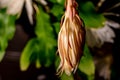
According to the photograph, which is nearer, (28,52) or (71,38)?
(71,38)

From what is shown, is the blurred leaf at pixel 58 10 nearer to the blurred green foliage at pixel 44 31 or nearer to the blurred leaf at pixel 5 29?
the blurred green foliage at pixel 44 31

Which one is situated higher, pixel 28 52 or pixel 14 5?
pixel 14 5

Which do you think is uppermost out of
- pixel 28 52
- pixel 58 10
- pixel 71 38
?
pixel 71 38

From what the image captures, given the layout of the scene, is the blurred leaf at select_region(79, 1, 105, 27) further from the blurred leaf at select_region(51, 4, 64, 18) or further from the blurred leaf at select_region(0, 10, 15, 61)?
the blurred leaf at select_region(0, 10, 15, 61)

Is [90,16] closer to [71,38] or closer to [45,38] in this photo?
[45,38]

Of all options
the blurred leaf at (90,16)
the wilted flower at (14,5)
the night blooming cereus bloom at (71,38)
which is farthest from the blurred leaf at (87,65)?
the night blooming cereus bloom at (71,38)

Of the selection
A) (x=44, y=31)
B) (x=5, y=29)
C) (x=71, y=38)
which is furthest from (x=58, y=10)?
(x=71, y=38)
